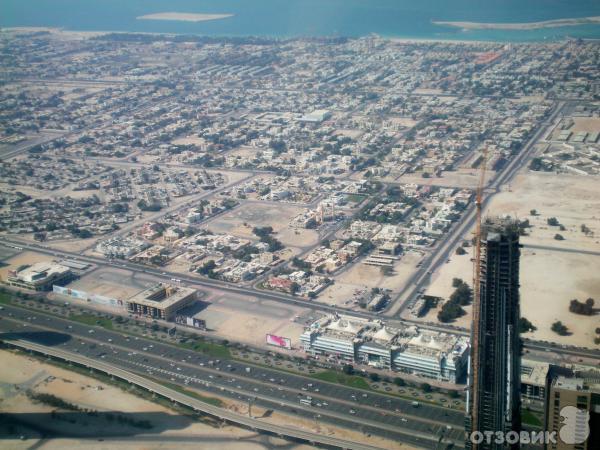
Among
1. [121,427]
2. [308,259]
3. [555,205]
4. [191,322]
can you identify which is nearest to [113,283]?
[191,322]

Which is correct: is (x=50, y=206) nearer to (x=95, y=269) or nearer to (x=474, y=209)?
(x=95, y=269)

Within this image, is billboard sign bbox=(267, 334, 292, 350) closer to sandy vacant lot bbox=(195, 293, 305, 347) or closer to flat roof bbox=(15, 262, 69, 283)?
sandy vacant lot bbox=(195, 293, 305, 347)

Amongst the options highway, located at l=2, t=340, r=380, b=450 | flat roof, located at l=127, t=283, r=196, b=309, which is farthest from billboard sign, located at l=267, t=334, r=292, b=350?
flat roof, located at l=127, t=283, r=196, b=309

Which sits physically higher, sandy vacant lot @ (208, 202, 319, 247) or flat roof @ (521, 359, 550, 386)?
sandy vacant lot @ (208, 202, 319, 247)

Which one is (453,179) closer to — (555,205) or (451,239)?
(555,205)

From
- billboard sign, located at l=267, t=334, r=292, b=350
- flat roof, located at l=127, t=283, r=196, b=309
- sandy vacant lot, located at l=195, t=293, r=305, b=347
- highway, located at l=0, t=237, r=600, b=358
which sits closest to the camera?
highway, located at l=0, t=237, r=600, b=358

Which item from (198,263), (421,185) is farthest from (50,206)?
(421,185)

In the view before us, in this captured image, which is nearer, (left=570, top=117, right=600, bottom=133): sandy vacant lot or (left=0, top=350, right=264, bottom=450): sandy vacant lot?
(left=0, top=350, right=264, bottom=450): sandy vacant lot

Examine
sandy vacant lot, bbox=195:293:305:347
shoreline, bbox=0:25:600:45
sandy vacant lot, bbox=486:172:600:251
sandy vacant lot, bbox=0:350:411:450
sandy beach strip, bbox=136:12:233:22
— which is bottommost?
sandy vacant lot, bbox=0:350:411:450
